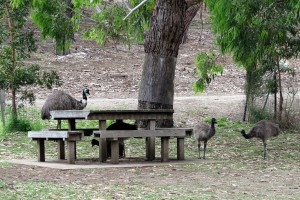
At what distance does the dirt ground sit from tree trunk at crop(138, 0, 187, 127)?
351cm

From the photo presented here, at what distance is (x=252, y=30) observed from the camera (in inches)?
632

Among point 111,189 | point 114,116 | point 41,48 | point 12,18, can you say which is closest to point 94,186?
point 111,189

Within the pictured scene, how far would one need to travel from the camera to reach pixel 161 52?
1803 centimetres

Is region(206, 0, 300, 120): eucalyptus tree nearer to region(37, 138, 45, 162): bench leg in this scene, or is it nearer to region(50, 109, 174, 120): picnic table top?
region(50, 109, 174, 120): picnic table top

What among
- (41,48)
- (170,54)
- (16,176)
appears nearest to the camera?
(16,176)

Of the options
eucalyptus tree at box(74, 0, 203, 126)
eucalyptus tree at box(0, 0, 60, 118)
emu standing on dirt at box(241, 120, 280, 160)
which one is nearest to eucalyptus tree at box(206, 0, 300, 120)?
eucalyptus tree at box(74, 0, 203, 126)

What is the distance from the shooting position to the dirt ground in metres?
11.2

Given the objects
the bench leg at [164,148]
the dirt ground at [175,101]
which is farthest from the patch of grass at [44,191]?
the bench leg at [164,148]

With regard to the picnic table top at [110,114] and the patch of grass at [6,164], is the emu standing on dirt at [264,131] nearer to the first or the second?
the picnic table top at [110,114]

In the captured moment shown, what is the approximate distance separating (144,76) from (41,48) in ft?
61.2

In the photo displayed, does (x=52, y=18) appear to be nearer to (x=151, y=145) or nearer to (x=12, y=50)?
(x=12, y=50)

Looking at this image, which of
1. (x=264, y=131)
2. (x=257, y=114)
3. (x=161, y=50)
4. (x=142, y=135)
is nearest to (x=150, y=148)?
(x=142, y=135)

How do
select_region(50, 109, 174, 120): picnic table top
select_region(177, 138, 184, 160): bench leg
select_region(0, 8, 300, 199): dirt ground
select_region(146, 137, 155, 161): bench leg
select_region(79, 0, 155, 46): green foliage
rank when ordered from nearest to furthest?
select_region(0, 8, 300, 199): dirt ground
select_region(50, 109, 174, 120): picnic table top
select_region(146, 137, 155, 161): bench leg
select_region(177, 138, 184, 160): bench leg
select_region(79, 0, 155, 46): green foliage

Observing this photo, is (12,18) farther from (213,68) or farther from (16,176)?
(16,176)
